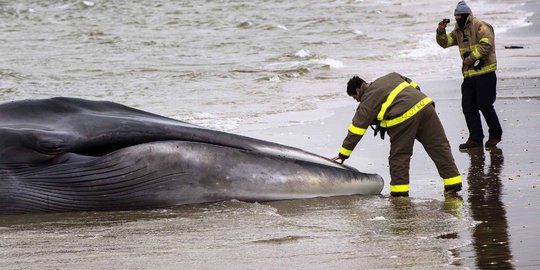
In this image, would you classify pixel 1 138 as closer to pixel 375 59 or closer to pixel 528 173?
pixel 528 173

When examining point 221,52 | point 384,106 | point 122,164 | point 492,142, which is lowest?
point 221,52

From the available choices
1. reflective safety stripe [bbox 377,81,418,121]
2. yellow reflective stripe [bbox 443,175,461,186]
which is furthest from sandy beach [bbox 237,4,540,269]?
reflective safety stripe [bbox 377,81,418,121]

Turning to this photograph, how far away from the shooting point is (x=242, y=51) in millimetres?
27016

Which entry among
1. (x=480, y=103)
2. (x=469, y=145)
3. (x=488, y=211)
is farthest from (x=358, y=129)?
(x=480, y=103)

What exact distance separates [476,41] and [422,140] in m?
2.73

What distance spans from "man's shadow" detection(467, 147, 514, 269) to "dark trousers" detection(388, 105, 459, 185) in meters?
0.33

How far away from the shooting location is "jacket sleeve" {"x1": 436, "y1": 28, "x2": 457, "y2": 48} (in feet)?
38.8

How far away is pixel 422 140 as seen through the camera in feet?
31.1

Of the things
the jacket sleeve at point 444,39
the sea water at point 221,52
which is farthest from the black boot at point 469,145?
the sea water at point 221,52

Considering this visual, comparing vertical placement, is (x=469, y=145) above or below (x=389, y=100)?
below

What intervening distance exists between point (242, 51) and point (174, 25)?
33.5ft

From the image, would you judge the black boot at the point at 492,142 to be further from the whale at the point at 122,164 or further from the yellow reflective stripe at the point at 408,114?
the whale at the point at 122,164

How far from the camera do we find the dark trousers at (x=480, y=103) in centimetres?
1166

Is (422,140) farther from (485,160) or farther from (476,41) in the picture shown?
(476,41)
